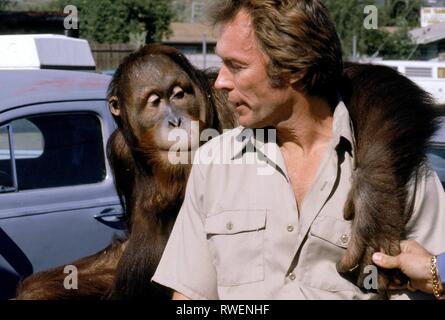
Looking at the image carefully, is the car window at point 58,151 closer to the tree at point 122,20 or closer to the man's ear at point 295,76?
the man's ear at point 295,76

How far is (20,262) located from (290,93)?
178 cm

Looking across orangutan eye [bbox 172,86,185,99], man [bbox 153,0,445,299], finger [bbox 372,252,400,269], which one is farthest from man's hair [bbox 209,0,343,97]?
orangutan eye [bbox 172,86,185,99]

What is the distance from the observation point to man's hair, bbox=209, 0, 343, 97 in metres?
1.98

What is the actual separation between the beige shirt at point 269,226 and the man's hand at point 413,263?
4 centimetres

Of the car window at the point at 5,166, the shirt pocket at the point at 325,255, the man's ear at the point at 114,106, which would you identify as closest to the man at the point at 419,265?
the shirt pocket at the point at 325,255

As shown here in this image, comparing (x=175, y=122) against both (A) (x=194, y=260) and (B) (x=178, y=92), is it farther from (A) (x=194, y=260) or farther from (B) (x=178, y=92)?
(A) (x=194, y=260)

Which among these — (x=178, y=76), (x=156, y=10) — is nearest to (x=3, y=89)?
(x=178, y=76)

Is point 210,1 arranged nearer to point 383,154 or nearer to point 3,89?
point 383,154

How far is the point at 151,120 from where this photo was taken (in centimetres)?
321

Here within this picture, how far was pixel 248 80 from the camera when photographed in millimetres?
2035

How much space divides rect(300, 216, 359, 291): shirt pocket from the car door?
68.5 inches

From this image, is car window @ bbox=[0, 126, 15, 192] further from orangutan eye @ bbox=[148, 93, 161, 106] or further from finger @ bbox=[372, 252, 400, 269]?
finger @ bbox=[372, 252, 400, 269]

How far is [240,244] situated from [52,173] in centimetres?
190

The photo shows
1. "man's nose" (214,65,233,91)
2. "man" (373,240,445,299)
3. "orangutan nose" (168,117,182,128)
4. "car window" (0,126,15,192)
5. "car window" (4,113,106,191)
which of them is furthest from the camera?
"car window" (4,113,106,191)
